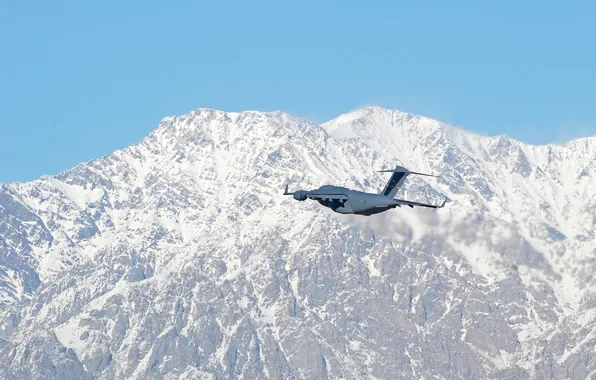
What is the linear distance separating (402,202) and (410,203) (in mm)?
1021

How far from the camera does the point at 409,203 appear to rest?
654ft

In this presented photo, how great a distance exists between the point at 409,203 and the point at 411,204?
0.36 metres

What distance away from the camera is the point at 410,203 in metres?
200

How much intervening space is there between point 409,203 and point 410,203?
285 millimetres

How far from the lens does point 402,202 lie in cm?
19988

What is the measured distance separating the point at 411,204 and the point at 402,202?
137 cm

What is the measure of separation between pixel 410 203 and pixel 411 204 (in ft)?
1.71

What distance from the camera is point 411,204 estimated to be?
653ft
